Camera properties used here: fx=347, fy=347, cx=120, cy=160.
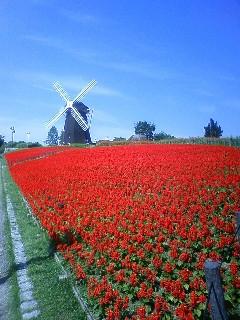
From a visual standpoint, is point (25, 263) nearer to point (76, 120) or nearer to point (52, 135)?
point (76, 120)

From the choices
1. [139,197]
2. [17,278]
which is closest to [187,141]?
[139,197]

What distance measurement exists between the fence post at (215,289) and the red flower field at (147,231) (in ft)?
1.58

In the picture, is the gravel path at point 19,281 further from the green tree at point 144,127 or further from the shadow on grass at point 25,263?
the green tree at point 144,127

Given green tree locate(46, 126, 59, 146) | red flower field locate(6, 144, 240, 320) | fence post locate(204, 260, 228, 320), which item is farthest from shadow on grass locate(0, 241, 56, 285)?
green tree locate(46, 126, 59, 146)

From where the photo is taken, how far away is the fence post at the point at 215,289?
5527mm

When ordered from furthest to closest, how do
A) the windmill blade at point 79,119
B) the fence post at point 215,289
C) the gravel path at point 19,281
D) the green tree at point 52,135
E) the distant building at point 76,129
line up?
the green tree at point 52,135 → the distant building at point 76,129 → the windmill blade at point 79,119 → the gravel path at point 19,281 → the fence post at point 215,289

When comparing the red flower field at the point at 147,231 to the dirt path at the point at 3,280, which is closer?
the red flower field at the point at 147,231

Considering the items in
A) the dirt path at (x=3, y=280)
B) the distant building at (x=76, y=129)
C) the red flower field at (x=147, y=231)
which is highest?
the distant building at (x=76, y=129)

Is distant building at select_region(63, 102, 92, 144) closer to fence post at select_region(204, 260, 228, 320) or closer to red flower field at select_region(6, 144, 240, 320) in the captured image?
red flower field at select_region(6, 144, 240, 320)

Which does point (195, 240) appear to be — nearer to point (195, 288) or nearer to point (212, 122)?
point (195, 288)

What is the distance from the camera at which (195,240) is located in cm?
904

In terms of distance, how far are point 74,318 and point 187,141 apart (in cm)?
3745

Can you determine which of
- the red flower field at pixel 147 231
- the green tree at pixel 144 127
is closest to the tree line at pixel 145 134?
the green tree at pixel 144 127

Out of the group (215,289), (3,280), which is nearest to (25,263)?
(3,280)
